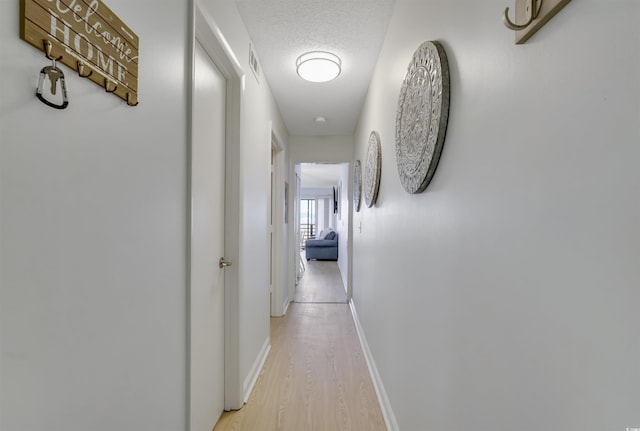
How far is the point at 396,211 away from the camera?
165 cm

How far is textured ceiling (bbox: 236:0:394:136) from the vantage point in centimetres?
174

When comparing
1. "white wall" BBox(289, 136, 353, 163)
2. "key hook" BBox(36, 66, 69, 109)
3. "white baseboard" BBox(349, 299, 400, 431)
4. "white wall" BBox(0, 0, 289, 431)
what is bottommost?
"white baseboard" BBox(349, 299, 400, 431)

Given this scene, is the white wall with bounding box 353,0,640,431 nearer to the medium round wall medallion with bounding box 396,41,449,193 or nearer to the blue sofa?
the medium round wall medallion with bounding box 396,41,449,193

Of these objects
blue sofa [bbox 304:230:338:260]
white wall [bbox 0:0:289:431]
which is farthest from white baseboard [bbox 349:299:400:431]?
blue sofa [bbox 304:230:338:260]

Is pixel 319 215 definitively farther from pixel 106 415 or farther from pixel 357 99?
pixel 106 415

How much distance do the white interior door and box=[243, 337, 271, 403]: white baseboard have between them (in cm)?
20

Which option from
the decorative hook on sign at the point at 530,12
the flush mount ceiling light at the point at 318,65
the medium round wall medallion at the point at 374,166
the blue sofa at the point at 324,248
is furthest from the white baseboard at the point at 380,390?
→ the blue sofa at the point at 324,248

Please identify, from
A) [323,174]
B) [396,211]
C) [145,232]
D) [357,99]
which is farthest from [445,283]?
[323,174]

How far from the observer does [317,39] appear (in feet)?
6.69

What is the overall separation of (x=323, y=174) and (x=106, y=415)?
730 centimetres

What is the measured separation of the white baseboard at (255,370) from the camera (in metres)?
2.01

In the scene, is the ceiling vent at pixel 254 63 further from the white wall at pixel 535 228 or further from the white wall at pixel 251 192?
the white wall at pixel 535 228

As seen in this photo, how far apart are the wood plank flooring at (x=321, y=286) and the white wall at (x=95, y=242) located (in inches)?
135

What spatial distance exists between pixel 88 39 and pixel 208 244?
1056mm
